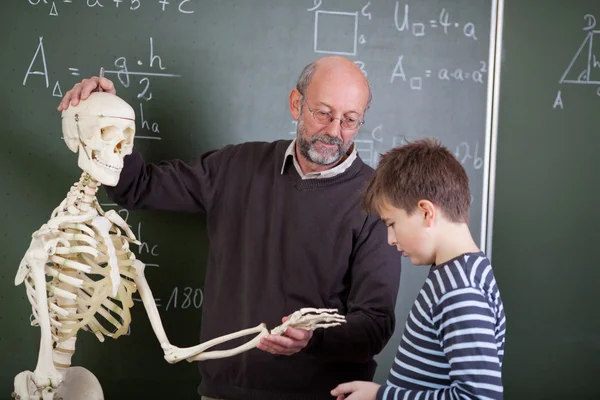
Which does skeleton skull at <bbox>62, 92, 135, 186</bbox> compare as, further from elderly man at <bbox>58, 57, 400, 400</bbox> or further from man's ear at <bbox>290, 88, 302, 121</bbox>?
man's ear at <bbox>290, 88, 302, 121</bbox>

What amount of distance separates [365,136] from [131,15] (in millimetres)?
966

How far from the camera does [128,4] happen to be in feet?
8.80

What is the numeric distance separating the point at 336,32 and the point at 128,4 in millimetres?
765

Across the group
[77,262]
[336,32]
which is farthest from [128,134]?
[336,32]

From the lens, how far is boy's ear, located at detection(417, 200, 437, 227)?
1536 mm

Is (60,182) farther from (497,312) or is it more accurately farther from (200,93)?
(497,312)

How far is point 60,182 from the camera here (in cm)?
269

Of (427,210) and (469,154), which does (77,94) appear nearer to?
(427,210)

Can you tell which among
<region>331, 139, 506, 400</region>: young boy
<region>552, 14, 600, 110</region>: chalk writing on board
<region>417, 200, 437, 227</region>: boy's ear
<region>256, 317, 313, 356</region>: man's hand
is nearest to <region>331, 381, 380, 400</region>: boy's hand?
<region>331, 139, 506, 400</region>: young boy

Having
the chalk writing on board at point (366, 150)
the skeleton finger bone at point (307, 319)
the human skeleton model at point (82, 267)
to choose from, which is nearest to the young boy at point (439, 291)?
the skeleton finger bone at point (307, 319)

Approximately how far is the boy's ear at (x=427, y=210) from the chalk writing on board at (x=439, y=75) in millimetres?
1399

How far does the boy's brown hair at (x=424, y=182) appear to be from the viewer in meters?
1.55

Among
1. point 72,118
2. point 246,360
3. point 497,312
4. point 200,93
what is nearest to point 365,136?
point 200,93

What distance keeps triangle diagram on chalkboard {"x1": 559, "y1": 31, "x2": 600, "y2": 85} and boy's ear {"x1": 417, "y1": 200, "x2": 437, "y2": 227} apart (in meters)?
1.66
